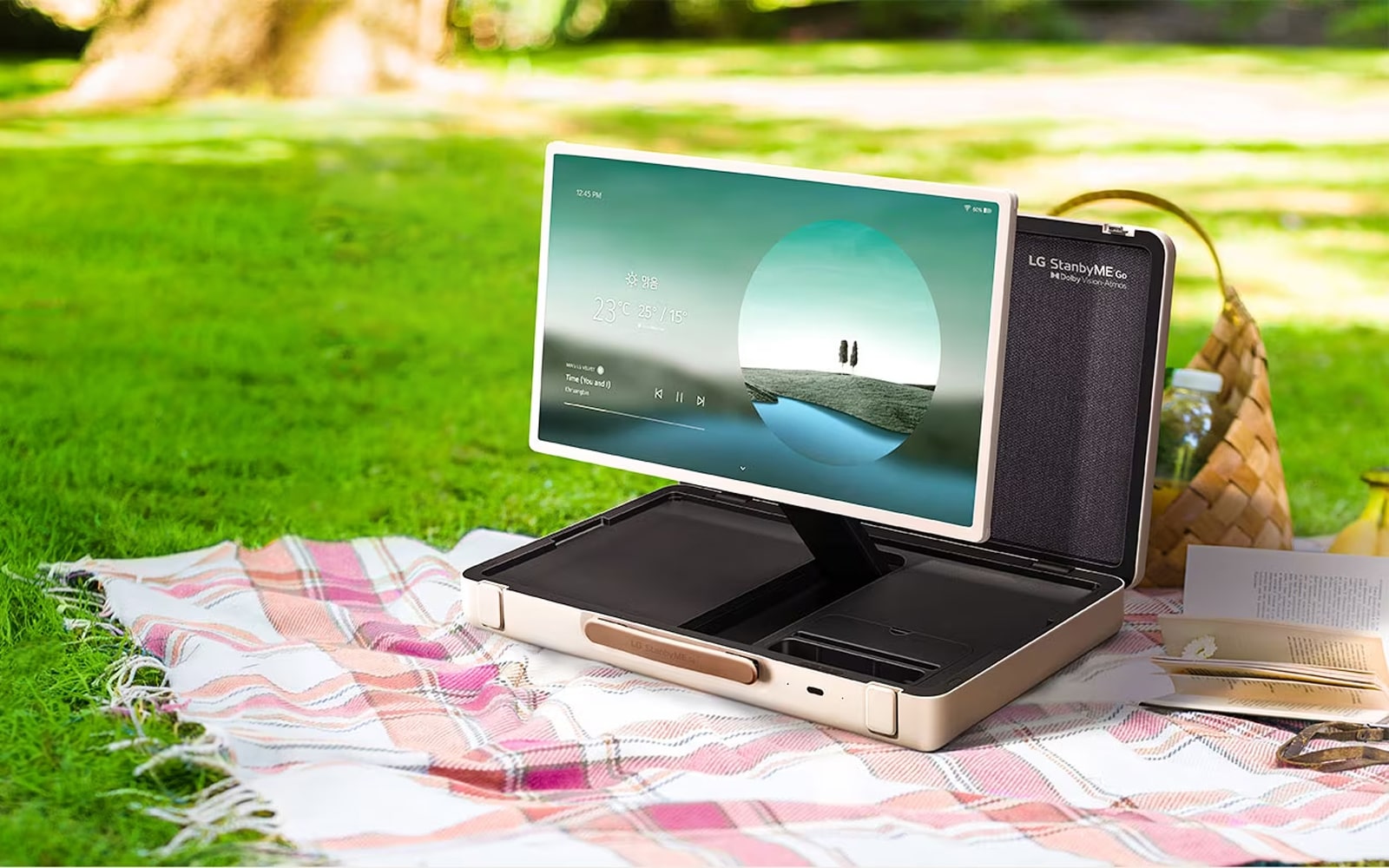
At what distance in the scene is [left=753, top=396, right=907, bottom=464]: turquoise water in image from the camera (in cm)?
245

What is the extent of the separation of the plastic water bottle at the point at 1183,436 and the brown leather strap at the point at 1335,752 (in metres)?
0.78

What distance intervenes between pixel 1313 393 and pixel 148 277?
168 inches

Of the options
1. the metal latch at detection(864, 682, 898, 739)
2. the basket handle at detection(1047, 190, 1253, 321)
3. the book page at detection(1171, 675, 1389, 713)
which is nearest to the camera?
the metal latch at detection(864, 682, 898, 739)

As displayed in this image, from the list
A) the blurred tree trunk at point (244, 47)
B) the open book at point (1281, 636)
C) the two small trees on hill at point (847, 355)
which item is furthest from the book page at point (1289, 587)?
the blurred tree trunk at point (244, 47)

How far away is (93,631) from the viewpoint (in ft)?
9.34

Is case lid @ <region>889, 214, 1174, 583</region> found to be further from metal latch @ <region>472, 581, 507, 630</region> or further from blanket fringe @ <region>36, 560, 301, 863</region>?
blanket fringe @ <region>36, 560, 301, 863</region>

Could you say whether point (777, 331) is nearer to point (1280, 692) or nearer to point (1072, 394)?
point (1072, 394)

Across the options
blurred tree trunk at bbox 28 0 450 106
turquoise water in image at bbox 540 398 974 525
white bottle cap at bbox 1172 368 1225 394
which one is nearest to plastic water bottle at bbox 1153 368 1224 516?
white bottle cap at bbox 1172 368 1225 394

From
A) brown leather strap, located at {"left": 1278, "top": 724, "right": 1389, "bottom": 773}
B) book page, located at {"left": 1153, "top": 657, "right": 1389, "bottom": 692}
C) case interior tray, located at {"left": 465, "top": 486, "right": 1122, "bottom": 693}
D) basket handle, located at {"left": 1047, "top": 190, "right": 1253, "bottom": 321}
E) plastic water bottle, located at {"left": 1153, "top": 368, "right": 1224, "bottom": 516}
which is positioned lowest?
brown leather strap, located at {"left": 1278, "top": 724, "right": 1389, "bottom": 773}

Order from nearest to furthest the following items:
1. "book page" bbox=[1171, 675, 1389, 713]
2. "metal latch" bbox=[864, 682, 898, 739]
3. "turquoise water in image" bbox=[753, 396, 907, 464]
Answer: "metal latch" bbox=[864, 682, 898, 739] < "turquoise water in image" bbox=[753, 396, 907, 464] < "book page" bbox=[1171, 675, 1389, 713]

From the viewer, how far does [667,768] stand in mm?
2365

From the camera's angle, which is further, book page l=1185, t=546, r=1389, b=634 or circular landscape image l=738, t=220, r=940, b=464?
book page l=1185, t=546, r=1389, b=634

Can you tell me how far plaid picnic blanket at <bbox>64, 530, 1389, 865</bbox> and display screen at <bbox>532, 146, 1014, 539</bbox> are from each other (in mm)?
375

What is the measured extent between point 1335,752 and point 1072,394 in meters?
0.71
